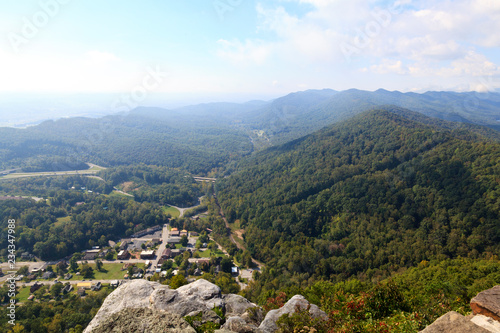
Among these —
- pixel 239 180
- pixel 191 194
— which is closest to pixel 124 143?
pixel 191 194

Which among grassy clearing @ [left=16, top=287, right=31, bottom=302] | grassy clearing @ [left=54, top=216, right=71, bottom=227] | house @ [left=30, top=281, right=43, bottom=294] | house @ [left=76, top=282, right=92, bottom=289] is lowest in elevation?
house @ [left=76, top=282, right=92, bottom=289]

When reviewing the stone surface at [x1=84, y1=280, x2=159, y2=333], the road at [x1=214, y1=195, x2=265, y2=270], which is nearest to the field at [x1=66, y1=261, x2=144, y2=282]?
the road at [x1=214, y1=195, x2=265, y2=270]

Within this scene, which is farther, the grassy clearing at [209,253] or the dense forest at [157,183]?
the dense forest at [157,183]

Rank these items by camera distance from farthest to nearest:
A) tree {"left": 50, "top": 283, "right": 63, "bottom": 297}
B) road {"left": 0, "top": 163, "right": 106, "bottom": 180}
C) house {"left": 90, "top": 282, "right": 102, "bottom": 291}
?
road {"left": 0, "top": 163, "right": 106, "bottom": 180}
house {"left": 90, "top": 282, "right": 102, "bottom": 291}
tree {"left": 50, "top": 283, "right": 63, "bottom": 297}

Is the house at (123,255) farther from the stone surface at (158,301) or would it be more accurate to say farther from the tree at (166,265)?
the stone surface at (158,301)

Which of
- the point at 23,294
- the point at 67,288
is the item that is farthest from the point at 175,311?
the point at 23,294

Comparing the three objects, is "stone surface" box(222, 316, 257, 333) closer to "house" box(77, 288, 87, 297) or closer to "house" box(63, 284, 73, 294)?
"house" box(77, 288, 87, 297)

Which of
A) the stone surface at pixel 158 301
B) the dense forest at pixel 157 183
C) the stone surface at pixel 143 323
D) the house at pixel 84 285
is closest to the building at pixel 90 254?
the house at pixel 84 285

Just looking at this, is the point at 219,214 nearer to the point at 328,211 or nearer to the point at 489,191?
the point at 328,211
